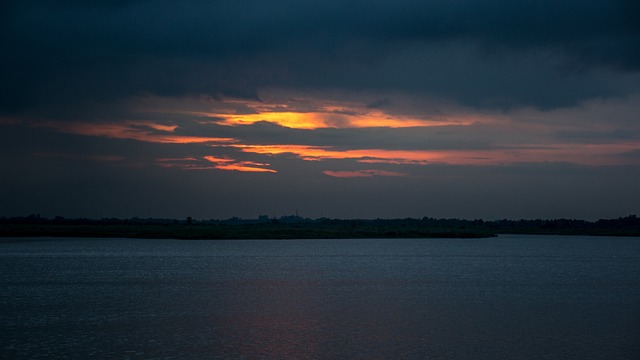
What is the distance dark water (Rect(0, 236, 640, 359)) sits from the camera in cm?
2095

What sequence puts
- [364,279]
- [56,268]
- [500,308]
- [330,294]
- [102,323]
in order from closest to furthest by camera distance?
[102,323] → [500,308] → [330,294] → [364,279] → [56,268]

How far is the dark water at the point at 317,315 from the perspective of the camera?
2095 centimetres

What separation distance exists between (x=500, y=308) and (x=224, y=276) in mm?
23478

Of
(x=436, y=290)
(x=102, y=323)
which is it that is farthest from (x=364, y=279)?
(x=102, y=323)

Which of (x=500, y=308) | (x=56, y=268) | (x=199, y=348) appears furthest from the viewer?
(x=56, y=268)

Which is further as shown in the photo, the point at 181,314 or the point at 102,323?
the point at 181,314

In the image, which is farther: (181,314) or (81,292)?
(81,292)

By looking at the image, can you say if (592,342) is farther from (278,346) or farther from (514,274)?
(514,274)

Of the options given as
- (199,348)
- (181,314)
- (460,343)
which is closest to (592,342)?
(460,343)

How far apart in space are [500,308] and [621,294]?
10.7 metres

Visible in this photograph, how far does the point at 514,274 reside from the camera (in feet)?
171

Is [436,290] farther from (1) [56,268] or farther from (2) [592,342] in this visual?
(1) [56,268]

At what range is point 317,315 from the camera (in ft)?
93.6

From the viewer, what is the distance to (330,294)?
120 feet
